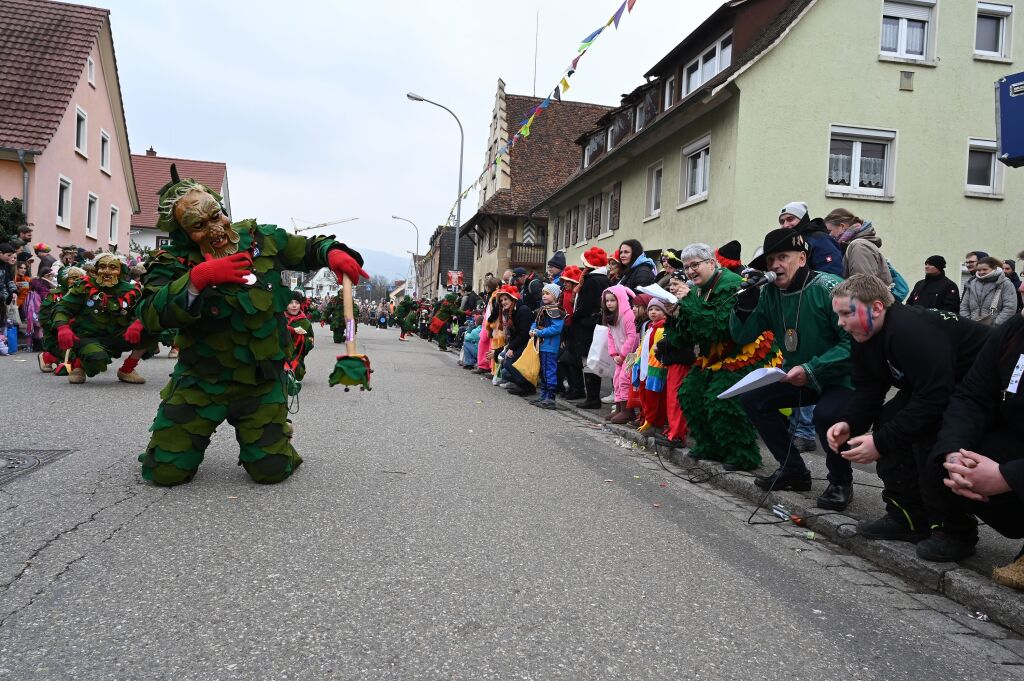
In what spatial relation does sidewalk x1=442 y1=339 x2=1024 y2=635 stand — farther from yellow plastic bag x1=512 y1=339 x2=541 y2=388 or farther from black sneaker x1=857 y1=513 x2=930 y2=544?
yellow plastic bag x1=512 y1=339 x2=541 y2=388

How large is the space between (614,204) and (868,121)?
8.97 meters

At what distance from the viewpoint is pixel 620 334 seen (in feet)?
30.2

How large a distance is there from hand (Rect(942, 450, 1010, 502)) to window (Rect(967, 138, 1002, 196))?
16.8m

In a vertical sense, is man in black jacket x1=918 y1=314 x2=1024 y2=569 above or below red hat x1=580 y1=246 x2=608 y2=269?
below

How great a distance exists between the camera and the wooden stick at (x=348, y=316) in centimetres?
525

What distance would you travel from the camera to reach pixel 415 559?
3.92 meters

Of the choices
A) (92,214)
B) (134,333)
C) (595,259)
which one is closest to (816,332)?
(595,259)

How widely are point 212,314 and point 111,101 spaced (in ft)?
102

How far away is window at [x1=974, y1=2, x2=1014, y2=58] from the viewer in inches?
697

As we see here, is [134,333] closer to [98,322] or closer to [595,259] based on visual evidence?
[98,322]

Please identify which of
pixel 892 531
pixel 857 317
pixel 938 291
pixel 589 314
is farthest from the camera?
pixel 938 291

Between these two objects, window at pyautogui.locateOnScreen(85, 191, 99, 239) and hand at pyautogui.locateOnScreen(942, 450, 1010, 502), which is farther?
window at pyautogui.locateOnScreen(85, 191, 99, 239)

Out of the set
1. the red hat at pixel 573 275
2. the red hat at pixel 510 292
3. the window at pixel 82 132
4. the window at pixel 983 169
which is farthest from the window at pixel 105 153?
the window at pixel 983 169

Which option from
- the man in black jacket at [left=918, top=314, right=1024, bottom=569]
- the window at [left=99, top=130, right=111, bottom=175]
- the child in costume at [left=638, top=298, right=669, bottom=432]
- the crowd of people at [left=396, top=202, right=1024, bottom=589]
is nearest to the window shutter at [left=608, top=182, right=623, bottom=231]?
the crowd of people at [left=396, top=202, right=1024, bottom=589]
